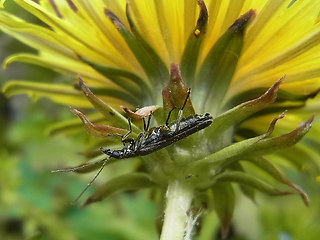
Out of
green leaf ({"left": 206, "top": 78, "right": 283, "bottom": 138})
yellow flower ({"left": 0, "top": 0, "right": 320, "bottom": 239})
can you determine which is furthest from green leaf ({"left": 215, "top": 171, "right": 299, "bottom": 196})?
green leaf ({"left": 206, "top": 78, "right": 283, "bottom": 138})

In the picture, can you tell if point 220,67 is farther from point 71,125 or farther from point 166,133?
point 71,125

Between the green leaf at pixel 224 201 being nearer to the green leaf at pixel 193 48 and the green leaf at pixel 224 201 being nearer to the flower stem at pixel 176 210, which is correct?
the flower stem at pixel 176 210

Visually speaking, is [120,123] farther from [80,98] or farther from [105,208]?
[105,208]

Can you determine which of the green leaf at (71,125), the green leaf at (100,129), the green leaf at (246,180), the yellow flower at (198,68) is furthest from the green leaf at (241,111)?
the green leaf at (71,125)

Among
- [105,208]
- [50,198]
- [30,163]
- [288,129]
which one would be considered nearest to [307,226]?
[288,129]

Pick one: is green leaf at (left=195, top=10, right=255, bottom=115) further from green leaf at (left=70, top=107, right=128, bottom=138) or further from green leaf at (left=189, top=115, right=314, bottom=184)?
green leaf at (left=70, top=107, right=128, bottom=138)

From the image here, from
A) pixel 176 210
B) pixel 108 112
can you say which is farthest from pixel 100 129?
pixel 176 210
